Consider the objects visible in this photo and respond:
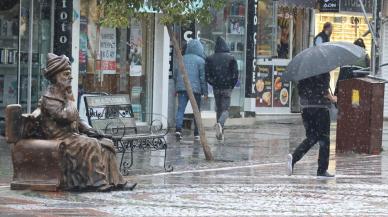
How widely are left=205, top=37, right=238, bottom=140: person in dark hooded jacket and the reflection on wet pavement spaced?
1651mm

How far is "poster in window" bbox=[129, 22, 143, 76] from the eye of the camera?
2000cm

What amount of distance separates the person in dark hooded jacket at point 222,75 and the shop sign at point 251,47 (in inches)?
161

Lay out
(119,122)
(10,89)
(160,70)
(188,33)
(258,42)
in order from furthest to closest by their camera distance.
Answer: (258,42) < (188,33) < (160,70) < (10,89) < (119,122)

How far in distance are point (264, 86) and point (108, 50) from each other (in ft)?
21.2

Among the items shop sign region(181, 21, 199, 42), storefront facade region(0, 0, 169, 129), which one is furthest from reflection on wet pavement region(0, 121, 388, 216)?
shop sign region(181, 21, 199, 42)

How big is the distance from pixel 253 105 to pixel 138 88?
3.58 metres

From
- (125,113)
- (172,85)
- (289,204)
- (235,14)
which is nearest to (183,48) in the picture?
(172,85)

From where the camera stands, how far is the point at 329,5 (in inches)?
998

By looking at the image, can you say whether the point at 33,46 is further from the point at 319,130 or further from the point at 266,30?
the point at 266,30

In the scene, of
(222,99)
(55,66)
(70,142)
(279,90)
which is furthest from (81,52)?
(70,142)

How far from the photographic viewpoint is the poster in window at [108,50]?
19.5 meters

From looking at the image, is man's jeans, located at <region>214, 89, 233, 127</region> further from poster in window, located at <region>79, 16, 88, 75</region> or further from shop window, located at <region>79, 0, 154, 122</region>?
poster in window, located at <region>79, 16, 88, 75</region>

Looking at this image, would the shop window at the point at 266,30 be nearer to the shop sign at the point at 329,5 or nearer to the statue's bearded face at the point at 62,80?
the shop sign at the point at 329,5

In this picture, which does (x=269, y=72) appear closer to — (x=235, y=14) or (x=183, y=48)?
(x=235, y=14)
